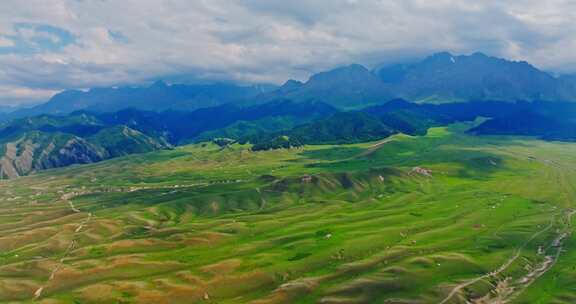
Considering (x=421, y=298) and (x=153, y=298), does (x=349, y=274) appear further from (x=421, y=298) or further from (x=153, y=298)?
(x=153, y=298)

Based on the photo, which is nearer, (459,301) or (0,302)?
(459,301)

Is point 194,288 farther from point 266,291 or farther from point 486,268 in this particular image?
point 486,268

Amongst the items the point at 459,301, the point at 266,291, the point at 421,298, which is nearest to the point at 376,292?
the point at 421,298

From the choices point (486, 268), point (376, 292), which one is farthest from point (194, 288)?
point (486, 268)

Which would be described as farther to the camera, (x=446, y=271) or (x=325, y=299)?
(x=446, y=271)

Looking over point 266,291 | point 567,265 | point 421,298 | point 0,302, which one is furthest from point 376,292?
point 0,302

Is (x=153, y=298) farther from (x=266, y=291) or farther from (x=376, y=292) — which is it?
(x=376, y=292)

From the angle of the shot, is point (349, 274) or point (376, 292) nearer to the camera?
point (376, 292)
